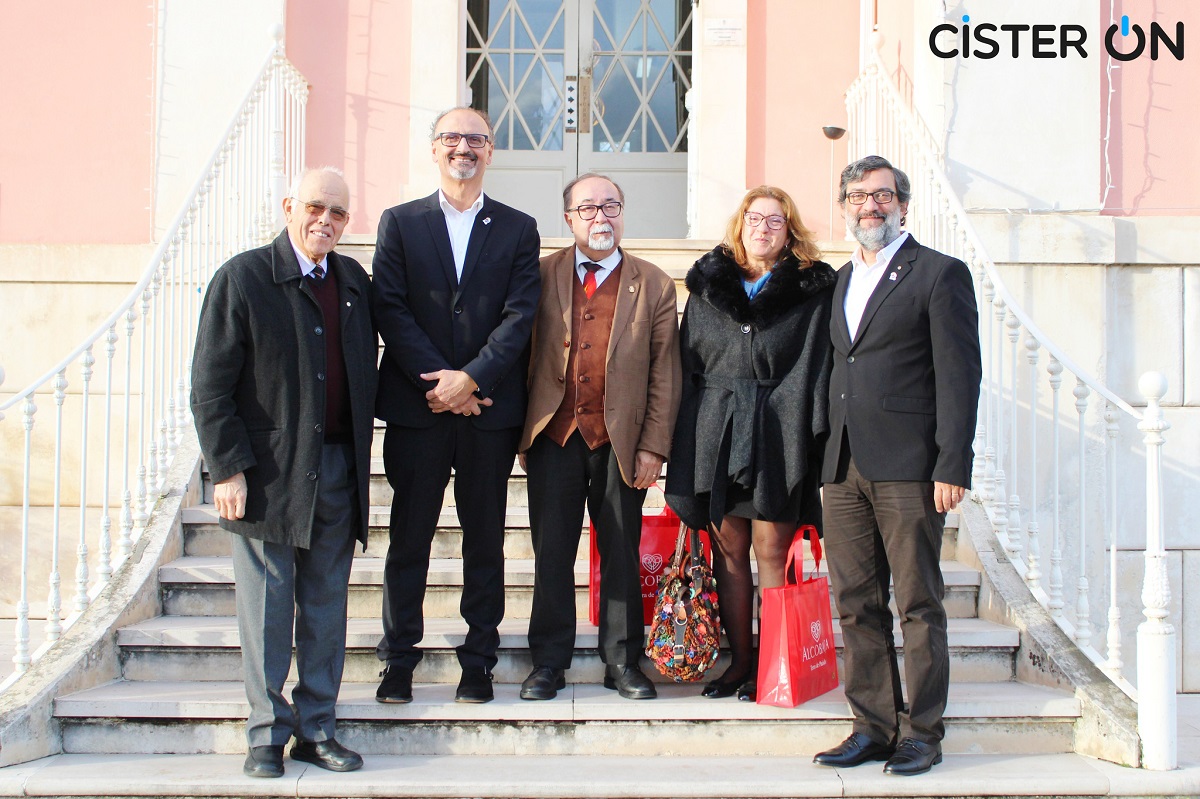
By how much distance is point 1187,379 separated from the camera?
5316mm

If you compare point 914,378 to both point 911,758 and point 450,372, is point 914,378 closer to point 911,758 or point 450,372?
point 911,758

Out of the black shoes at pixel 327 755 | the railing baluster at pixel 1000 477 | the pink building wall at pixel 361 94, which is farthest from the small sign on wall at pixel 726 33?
the black shoes at pixel 327 755

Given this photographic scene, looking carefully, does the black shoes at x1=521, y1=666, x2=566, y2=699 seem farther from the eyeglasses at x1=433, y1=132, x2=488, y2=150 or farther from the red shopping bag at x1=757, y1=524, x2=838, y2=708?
the eyeglasses at x1=433, y1=132, x2=488, y2=150

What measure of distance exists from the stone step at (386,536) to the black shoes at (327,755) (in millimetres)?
1143

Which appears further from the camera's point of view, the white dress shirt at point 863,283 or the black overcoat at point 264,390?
the white dress shirt at point 863,283

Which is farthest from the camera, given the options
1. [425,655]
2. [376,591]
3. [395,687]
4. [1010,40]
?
[1010,40]

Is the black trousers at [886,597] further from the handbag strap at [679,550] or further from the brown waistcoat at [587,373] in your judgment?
the brown waistcoat at [587,373]

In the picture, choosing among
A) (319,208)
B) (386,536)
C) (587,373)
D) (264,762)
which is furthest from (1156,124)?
(264,762)

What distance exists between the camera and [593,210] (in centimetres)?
342

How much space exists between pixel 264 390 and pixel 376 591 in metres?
1.19

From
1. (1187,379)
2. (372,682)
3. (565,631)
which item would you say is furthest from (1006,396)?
(372,682)

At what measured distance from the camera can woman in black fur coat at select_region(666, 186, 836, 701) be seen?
332cm

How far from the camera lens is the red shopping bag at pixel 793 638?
3.31m

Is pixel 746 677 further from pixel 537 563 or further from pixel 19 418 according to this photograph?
pixel 19 418
